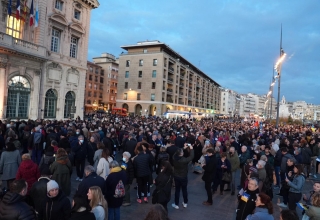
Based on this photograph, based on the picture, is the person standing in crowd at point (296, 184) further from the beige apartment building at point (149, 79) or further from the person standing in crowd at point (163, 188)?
the beige apartment building at point (149, 79)

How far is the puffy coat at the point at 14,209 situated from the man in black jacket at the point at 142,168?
3.71m

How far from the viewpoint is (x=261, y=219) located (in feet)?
11.3

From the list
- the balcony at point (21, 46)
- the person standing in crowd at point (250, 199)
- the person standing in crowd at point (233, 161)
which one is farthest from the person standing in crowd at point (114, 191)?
the balcony at point (21, 46)

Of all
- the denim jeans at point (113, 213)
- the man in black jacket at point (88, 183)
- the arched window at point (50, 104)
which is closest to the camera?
the man in black jacket at point (88, 183)

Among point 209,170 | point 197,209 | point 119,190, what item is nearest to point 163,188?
point 119,190

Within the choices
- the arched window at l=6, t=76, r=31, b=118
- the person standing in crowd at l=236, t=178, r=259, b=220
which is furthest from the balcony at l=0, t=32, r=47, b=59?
the person standing in crowd at l=236, t=178, r=259, b=220

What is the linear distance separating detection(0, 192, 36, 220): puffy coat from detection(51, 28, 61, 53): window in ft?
83.9

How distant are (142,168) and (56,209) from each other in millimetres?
3352

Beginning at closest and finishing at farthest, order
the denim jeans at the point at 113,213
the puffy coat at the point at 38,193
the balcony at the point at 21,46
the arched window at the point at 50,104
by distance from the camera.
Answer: the puffy coat at the point at 38,193
the denim jeans at the point at 113,213
the balcony at the point at 21,46
the arched window at the point at 50,104

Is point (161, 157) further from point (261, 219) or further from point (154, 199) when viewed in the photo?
point (261, 219)

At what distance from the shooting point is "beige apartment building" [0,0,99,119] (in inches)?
804

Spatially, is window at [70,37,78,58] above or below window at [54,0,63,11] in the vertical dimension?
below

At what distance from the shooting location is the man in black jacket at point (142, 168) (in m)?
6.64

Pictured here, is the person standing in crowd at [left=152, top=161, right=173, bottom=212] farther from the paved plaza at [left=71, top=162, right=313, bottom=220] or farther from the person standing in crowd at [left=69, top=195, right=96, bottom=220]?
the person standing in crowd at [left=69, top=195, right=96, bottom=220]
